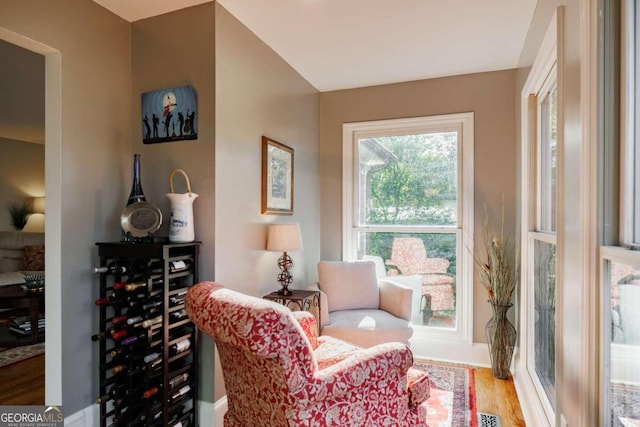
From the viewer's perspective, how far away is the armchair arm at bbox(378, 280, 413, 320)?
2.90 metres

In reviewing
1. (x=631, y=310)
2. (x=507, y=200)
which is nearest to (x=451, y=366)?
(x=507, y=200)

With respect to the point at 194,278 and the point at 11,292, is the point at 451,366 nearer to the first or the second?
the point at 194,278

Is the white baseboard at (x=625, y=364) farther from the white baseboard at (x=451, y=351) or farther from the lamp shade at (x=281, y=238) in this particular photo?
the white baseboard at (x=451, y=351)

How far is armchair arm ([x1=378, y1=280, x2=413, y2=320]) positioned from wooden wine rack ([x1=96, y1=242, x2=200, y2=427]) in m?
1.63

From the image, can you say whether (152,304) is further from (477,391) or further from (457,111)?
(457,111)

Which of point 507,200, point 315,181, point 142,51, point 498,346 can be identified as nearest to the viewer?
point 142,51

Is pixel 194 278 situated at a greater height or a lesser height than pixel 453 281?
greater

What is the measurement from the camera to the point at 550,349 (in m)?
1.94

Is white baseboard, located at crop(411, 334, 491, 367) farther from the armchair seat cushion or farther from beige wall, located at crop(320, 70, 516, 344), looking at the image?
the armchair seat cushion

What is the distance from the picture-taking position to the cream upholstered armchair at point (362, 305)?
264 cm

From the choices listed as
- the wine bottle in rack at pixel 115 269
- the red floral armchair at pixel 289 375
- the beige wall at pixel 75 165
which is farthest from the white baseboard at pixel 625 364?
the beige wall at pixel 75 165

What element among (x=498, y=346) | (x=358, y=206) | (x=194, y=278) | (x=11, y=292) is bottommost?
(x=498, y=346)

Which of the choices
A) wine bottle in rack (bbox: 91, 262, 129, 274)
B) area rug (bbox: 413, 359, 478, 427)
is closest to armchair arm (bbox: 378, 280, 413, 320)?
area rug (bbox: 413, 359, 478, 427)

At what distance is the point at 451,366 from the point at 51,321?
9.86ft
